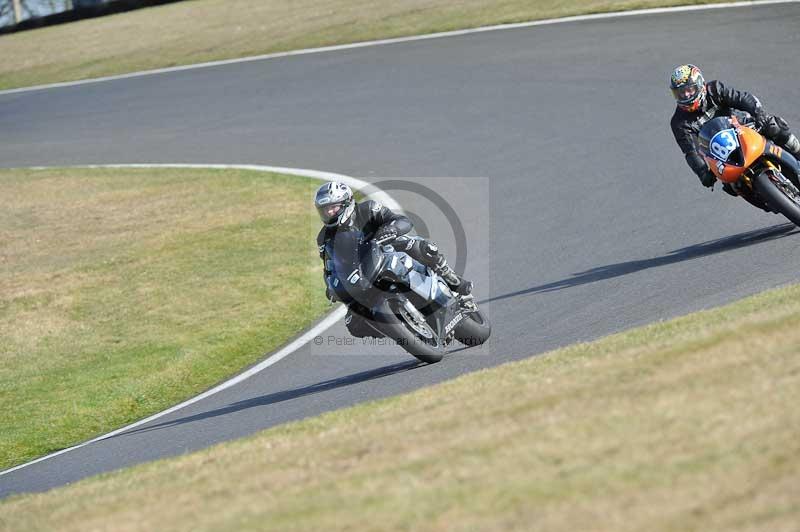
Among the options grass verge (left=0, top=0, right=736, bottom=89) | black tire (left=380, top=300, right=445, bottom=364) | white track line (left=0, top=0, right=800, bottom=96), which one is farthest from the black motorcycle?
grass verge (left=0, top=0, right=736, bottom=89)

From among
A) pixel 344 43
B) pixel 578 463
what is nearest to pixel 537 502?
pixel 578 463

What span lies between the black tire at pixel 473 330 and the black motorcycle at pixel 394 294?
2 cm

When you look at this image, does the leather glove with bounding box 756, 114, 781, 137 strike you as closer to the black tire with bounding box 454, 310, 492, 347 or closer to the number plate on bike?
the number plate on bike

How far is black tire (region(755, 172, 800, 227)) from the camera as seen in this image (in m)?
11.0

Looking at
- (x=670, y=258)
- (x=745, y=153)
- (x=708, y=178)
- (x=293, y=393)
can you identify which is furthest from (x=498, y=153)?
(x=293, y=393)

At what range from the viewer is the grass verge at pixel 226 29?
2962cm

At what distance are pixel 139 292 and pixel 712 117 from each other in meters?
6.89

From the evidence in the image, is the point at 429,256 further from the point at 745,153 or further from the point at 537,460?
the point at 537,460

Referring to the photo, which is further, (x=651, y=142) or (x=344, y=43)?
(x=344, y=43)

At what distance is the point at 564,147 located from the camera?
57.0 ft

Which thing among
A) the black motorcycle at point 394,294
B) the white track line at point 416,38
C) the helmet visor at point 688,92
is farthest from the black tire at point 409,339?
the white track line at point 416,38

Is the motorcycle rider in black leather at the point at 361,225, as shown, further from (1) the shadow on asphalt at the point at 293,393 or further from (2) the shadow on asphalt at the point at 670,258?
(2) the shadow on asphalt at the point at 670,258

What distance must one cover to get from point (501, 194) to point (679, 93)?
161 inches

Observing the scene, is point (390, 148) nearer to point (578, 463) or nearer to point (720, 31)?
point (720, 31)
